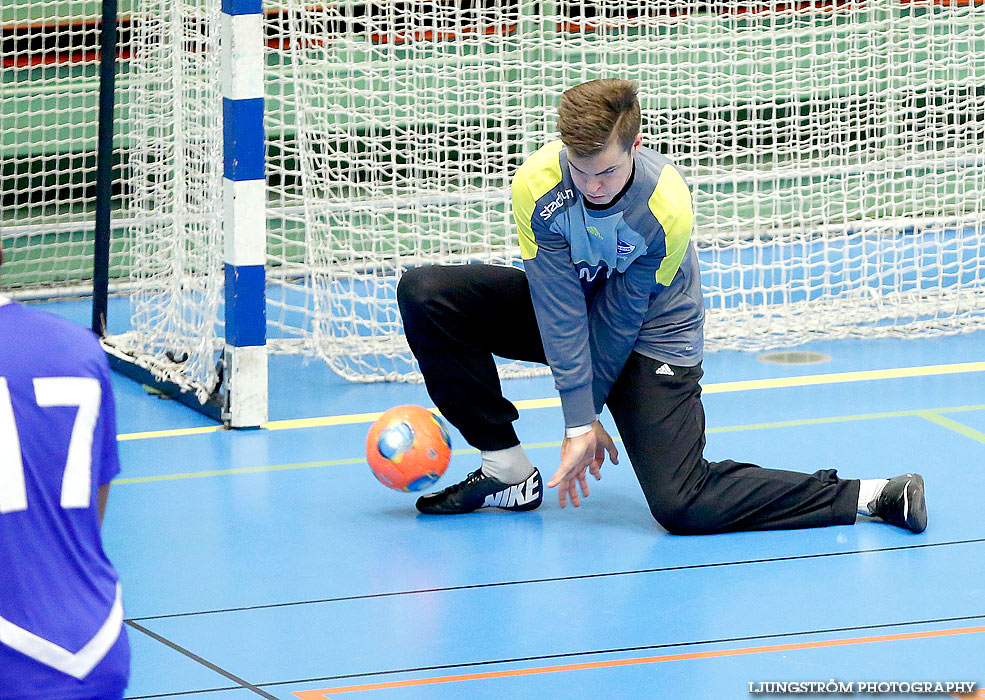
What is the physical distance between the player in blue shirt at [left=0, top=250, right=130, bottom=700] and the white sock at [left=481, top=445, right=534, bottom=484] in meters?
1.95

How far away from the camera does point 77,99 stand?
6.98m

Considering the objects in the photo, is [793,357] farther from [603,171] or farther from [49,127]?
[49,127]

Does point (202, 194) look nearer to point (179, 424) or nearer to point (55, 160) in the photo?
point (179, 424)

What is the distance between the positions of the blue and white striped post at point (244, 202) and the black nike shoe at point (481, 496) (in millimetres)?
1030

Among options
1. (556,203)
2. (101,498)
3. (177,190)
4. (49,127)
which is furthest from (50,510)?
A: (49,127)

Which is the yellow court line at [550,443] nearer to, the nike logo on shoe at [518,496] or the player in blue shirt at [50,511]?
the nike logo on shoe at [518,496]

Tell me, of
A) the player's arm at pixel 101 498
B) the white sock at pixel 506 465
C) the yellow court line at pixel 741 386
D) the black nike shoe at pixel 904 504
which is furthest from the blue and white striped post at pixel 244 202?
the player's arm at pixel 101 498

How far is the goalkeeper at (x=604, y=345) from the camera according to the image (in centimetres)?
323

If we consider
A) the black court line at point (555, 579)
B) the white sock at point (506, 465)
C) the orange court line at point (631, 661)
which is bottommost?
the orange court line at point (631, 661)

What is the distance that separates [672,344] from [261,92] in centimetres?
163

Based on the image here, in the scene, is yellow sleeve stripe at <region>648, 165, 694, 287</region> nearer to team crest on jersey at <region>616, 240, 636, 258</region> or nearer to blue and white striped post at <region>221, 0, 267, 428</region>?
team crest on jersey at <region>616, 240, 636, 258</region>

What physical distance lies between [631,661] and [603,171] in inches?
41.9

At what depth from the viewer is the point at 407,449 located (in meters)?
3.60

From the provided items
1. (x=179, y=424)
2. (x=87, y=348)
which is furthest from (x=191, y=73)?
(x=87, y=348)
